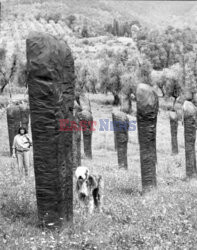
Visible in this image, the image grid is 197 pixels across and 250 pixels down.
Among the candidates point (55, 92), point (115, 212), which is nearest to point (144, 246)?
point (115, 212)

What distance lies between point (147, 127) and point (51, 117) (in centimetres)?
609

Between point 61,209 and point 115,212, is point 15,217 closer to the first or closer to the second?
point 61,209

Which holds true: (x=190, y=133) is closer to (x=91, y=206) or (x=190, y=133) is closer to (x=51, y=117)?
(x=91, y=206)

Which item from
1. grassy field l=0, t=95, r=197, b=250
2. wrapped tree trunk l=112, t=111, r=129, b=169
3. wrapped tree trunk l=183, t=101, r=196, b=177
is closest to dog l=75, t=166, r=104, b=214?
grassy field l=0, t=95, r=197, b=250

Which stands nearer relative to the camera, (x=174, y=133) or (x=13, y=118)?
(x=13, y=118)

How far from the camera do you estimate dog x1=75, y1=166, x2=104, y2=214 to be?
718 cm

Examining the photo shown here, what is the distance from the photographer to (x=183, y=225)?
6.88 meters

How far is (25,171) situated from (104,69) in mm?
38662

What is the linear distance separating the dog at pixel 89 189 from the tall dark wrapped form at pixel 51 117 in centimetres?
123

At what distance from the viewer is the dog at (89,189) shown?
718 cm

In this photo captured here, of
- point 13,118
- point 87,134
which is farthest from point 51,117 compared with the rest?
point 87,134

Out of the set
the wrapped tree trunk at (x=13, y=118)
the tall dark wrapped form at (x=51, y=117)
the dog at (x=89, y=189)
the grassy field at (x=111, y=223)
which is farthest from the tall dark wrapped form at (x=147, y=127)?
the wrapped tree trunk at (x=13, y=118)

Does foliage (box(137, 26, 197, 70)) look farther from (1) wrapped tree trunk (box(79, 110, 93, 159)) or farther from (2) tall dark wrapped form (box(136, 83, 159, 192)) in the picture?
(2) tall dark wrapped form (box(136, 83, 159, 192))

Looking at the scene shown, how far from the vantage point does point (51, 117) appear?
5.51 metres
